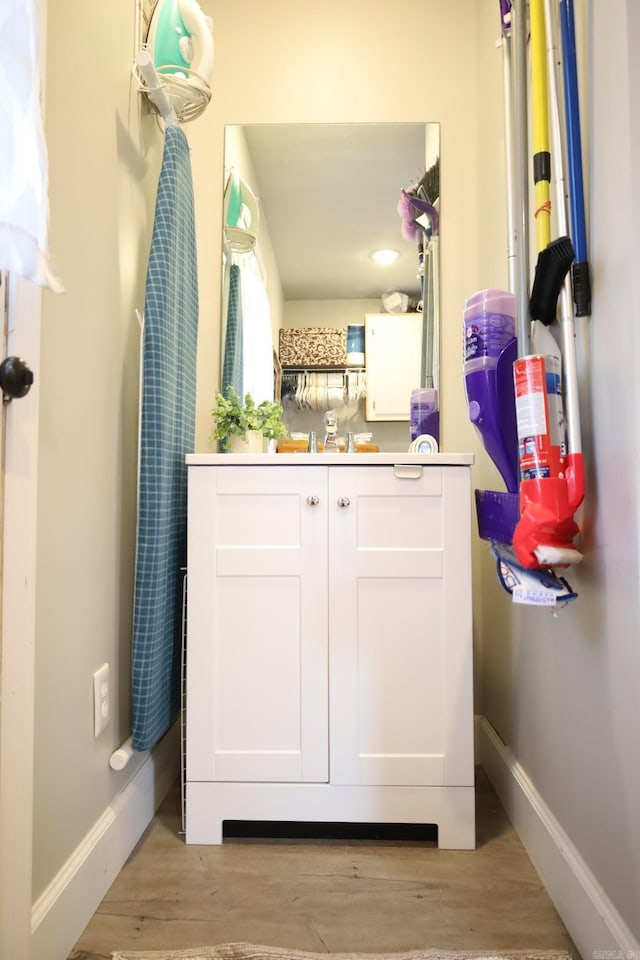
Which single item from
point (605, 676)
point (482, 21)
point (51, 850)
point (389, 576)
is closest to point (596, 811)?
point (605, 676)

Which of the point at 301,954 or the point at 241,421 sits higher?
the point at 241,421

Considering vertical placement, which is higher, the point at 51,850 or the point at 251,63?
the point at 251,63

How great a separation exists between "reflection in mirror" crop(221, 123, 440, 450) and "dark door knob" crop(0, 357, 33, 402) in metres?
0.97

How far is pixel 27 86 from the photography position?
0.52 m

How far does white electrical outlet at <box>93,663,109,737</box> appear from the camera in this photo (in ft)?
3.21

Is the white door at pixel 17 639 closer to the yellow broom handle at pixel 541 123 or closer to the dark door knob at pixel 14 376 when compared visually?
the dark door knob at pixel 14 376

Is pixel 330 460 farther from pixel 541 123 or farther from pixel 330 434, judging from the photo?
pixel 541 123

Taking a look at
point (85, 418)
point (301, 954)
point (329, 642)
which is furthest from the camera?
point (329, 642)

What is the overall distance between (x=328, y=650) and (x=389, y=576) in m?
0.22

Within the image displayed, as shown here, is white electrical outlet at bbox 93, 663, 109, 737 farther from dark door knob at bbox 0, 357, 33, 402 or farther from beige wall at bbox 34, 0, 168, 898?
dark door knob at bbox 0, 357, 33, 402

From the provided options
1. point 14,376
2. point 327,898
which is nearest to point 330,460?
point 14,376

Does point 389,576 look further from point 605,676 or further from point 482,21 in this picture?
point 482,21

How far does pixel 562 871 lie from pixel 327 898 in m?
0.45

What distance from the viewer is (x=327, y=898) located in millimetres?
967
